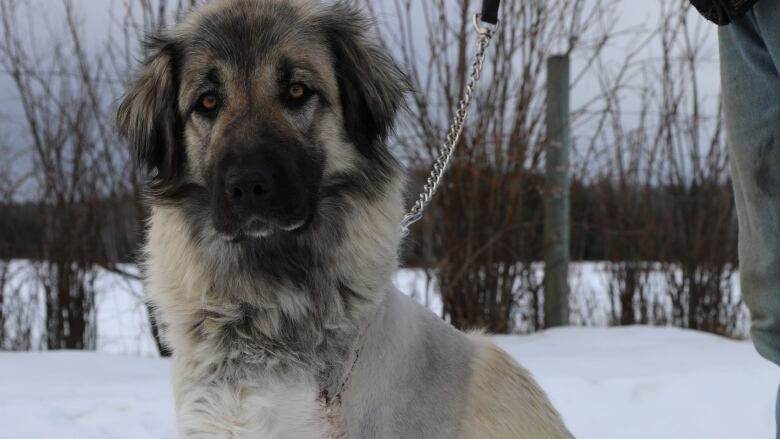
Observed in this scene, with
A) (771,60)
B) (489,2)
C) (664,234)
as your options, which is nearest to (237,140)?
(489,2)

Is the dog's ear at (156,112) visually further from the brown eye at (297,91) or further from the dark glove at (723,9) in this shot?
the dark glove at (723,9)

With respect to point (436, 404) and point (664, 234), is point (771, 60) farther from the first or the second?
point (664, 234)

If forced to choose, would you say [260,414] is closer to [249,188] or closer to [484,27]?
[249,188]

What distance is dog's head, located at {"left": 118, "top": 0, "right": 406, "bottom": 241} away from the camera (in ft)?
6.63

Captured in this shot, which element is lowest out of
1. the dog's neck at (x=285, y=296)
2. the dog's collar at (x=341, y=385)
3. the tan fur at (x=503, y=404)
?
the tan fur at (x=503, y=404)

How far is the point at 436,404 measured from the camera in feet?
6.56

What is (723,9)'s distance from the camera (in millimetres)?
1837

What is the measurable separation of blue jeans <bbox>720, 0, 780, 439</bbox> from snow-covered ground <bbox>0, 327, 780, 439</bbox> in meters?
1.84

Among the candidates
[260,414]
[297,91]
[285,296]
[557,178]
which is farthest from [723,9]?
[557,178]

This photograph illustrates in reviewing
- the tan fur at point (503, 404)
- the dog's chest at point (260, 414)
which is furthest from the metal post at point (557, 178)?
the dog's chest at point (260, 414)

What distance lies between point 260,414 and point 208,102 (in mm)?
850

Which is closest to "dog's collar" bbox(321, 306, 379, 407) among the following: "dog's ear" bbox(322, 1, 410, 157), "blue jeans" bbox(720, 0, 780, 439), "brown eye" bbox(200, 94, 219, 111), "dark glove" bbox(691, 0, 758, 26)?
"dog's ear" bbox(322, 1, 410, 157)

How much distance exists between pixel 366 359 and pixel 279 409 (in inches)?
9.5

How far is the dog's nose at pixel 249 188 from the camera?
194 centimetres
